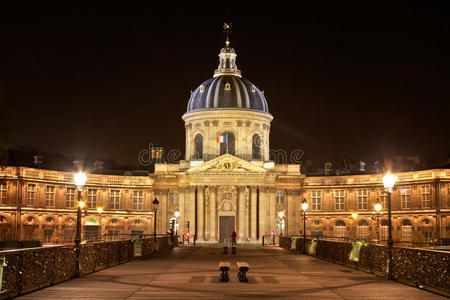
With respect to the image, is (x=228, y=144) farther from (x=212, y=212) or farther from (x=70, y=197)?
(x=70, y=197)

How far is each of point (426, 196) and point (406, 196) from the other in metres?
3.16

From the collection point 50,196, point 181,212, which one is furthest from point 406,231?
point 50,196

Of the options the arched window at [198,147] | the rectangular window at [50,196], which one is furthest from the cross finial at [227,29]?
the rectangular window at [50,196]

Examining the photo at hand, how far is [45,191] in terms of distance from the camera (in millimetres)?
87000

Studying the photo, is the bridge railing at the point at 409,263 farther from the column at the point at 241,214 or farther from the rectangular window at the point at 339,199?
the rectangular window at the point at 339,199

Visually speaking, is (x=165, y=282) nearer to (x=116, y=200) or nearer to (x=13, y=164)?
(x=13, y=164)

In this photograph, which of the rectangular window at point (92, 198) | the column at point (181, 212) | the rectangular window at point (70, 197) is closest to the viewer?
the column at point (181, 212)

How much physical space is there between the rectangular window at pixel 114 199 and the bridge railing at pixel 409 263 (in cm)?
5778

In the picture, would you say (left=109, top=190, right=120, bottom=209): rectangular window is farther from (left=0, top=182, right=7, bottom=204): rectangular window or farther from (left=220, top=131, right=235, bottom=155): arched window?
(left=0, top=182, right=7, bottom=204): rectangular window

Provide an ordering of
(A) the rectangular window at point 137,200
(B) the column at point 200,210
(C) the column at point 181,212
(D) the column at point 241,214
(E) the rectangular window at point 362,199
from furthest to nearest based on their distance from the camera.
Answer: (A) the rectangular window at point 137,200 < (E) the rectangular window at point 362,199 < (C) the column at point 181,212 < (B) the column at point 200,210 < (D) the column at point 241,214

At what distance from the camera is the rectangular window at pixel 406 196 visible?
88.0 metres

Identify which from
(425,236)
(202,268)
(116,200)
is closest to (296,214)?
(425,236)

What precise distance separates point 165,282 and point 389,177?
11.6 metres

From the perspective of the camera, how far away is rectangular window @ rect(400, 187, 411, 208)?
289ft
